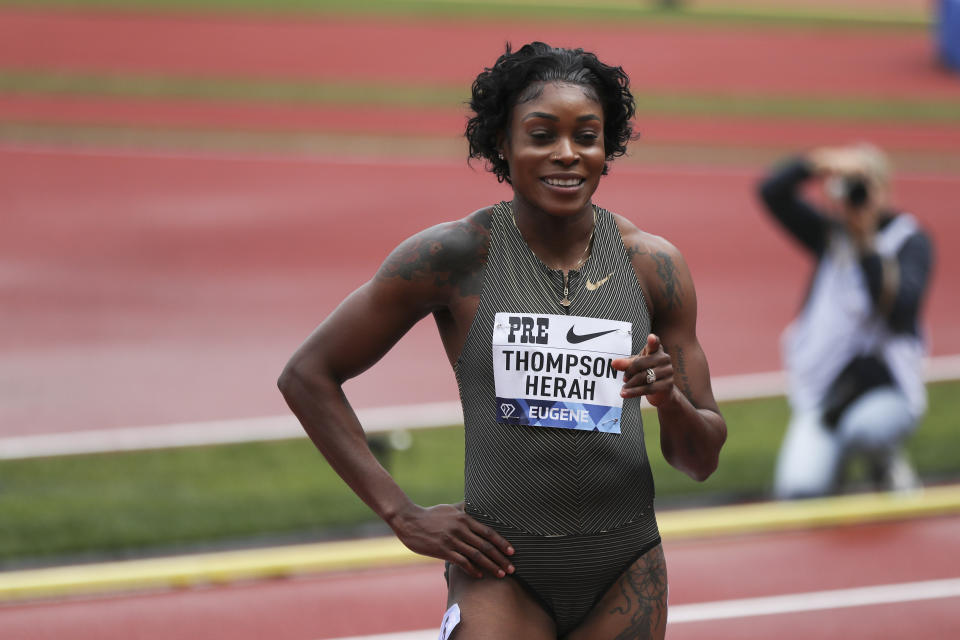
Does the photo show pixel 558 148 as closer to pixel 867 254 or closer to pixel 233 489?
pixel 867 254

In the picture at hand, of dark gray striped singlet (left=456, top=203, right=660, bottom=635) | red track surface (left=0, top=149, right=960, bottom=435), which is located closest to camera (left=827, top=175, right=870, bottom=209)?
red track surface (left=0, top=149, right=960, bottom=435)

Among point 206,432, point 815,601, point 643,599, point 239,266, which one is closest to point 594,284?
point 643,599

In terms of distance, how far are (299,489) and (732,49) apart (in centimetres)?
1997

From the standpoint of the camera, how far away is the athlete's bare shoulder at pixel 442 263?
292 centimetres

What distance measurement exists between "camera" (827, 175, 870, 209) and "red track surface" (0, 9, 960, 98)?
15902 millimetres

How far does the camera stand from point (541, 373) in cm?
287

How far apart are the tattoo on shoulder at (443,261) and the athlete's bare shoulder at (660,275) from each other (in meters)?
0.34

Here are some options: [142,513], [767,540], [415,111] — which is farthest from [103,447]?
[415,111]

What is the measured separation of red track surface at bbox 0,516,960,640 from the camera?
17.4 feet

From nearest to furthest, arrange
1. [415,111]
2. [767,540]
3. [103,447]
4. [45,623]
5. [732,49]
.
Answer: [45,623] < [767,540] < [103,447] < [415,111] < [732,49]

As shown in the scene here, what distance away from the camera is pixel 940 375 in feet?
31.9

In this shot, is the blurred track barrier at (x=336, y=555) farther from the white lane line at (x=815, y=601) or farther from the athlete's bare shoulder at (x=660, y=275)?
the athlete's bare shoulder at (x=660, y=275)

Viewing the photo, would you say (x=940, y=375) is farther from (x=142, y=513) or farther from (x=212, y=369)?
(x=142, y=513)

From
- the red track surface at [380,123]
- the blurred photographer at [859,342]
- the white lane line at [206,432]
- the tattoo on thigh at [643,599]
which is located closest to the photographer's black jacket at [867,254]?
the blurred photographer at [859,342]
